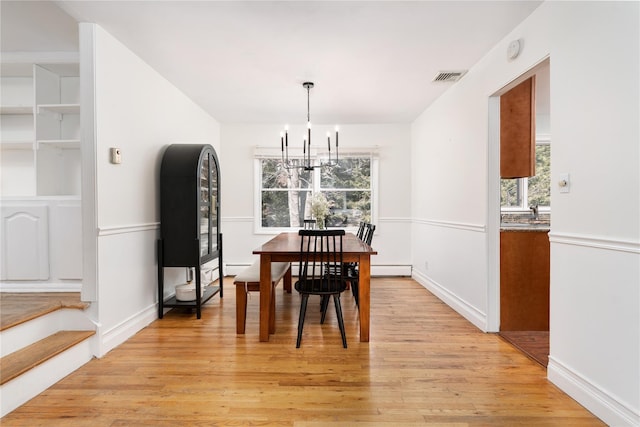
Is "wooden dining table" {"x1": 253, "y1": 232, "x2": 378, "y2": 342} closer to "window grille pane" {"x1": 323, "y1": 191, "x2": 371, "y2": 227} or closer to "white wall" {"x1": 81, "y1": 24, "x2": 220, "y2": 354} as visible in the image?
"white wall" {"x1": 81, "y1": 24, "x2": 220, "y2": 354}

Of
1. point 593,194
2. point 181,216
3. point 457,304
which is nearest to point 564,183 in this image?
point 593,194

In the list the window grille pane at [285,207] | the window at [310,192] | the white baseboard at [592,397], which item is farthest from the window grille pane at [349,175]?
the white baseboard at [592,397]

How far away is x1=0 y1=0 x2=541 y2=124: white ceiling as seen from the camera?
7.57ft

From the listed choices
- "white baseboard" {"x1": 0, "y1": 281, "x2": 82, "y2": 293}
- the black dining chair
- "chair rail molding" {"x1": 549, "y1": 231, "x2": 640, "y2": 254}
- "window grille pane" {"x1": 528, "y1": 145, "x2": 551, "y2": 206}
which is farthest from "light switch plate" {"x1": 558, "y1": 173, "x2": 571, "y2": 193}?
"white baseboard" {"x1": 0, "y1": 281, "x2": 82, "y2": 293}

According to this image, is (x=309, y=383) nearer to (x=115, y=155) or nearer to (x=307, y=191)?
(x=115, y=155)

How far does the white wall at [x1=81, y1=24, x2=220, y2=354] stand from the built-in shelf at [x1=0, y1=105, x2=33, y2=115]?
991mm

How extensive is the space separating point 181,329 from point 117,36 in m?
2.52

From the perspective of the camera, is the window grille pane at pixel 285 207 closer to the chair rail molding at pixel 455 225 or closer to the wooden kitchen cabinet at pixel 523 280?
the chair rail molding at pixel 455 225

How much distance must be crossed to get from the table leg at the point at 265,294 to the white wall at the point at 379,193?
270 centimetres

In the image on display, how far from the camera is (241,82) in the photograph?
12.0 ft

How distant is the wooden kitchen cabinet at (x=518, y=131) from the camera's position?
302 centimetres

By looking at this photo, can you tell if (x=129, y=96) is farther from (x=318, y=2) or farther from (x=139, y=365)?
(x=139, y=365)

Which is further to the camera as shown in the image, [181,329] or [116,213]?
[181,329]

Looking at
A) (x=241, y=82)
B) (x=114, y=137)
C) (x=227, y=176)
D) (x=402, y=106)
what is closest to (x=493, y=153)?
(x=402, y=106)
